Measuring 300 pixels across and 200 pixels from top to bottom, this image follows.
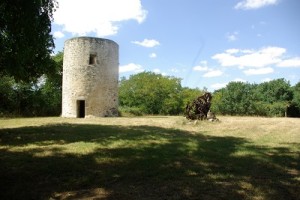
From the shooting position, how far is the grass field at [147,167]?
19.2 ft

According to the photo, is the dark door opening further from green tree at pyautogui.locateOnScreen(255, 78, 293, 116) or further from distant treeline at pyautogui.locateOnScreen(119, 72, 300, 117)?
green tree at pyautogui.locateOnScreen(255, 78, 293, 116)

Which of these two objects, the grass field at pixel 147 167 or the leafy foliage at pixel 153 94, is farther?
the leafy foliage at pixel 153 94

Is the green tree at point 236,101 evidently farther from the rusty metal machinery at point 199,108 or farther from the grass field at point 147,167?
the grass field at point 147,167

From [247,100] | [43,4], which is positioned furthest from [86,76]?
[247,100]

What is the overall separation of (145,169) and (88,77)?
57.2 feet

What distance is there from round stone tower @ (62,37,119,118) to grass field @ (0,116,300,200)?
455 inches

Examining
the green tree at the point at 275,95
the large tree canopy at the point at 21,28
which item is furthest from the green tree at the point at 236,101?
the large tree canopy at the point at 21,28

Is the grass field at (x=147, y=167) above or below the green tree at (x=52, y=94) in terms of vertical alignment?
below

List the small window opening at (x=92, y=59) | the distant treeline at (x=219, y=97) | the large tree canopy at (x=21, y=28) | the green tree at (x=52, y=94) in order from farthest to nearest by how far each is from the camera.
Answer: the distant treeline at (x=219, y=97)
the green tree at (x=52, y=94)
the small window opening at (x=92, y=59)
the large tree canopy at (x=21, y=28)

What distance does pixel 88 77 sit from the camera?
944 inches

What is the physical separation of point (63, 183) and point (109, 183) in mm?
914

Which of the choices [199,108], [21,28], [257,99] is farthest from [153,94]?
[21,28]

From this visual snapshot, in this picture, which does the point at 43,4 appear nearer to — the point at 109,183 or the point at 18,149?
the point at 18,149

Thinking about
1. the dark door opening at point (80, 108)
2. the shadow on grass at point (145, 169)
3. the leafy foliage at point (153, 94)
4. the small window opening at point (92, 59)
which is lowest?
the shadow on grass at point (145, 169)
